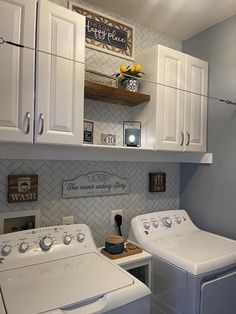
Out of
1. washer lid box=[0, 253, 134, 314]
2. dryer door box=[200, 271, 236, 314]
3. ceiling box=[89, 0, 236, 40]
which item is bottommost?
dryer door box=[200, 271, 236, 314]

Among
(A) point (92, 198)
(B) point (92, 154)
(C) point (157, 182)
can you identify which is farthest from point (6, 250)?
(C) point (157, 182)

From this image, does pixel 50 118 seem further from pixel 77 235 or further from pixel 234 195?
pixel 234 195

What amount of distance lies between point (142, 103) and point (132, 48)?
1.68 feet

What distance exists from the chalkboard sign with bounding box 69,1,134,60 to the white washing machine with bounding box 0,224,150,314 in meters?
1.38

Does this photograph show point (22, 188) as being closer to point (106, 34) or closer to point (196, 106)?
point (106, 34)

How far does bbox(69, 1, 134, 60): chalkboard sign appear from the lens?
1.85 metres

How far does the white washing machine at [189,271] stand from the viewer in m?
1.40

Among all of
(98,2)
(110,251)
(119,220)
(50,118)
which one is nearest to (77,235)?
(110,251)

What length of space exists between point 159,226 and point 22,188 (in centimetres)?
106

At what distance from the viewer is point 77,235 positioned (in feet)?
5.10

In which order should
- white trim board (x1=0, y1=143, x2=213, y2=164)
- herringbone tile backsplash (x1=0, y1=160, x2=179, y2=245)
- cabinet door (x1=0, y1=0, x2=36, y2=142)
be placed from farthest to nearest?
herringbone tile backsplash (x1=0, y1=160, x2=179, y2=245) → white trim board (x1=0, y1=143, x2=213, y2=164) → cabinet door (x1=0, y1=0, x2=36, y2=142)

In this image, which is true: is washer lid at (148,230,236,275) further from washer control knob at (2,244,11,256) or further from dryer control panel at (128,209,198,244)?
washer control knob at (2,244,11,256)

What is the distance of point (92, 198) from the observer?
188 cm

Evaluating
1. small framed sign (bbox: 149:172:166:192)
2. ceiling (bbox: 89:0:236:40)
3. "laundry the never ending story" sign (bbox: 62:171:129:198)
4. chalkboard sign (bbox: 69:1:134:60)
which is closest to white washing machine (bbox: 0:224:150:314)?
"laundry the never ending story" sign (bbox: 62:171:129:198)
